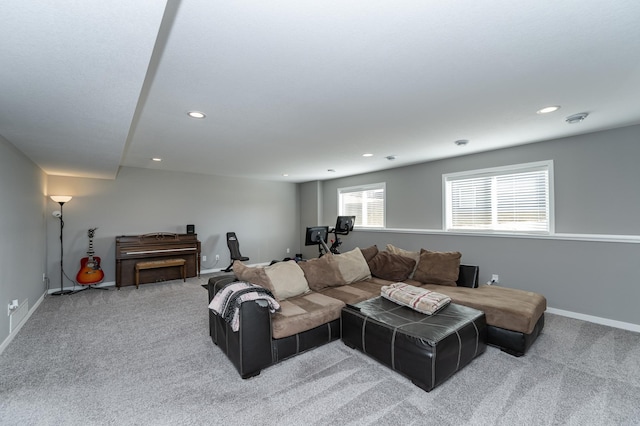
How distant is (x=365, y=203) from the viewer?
21.8 ft

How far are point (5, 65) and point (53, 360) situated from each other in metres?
2.53

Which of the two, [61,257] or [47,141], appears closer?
[47,141]

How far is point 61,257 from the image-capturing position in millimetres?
4969

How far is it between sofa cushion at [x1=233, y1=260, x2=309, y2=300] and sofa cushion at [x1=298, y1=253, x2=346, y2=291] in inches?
6.0

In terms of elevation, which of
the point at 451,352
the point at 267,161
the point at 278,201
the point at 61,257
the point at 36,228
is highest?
the point at 267,161

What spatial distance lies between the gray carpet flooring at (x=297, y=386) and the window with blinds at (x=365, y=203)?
12.2 feet

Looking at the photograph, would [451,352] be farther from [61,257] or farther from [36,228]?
[61,257]

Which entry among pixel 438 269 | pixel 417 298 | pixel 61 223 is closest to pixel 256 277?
pixel 417 298

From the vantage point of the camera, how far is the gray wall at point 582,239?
130 inches

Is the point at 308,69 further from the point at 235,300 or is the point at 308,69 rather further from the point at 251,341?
the point at 251,341

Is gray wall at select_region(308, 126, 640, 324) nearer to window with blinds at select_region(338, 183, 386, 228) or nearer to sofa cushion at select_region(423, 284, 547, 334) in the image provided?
sofa cushion at select_region(423, 284, 547, 334)

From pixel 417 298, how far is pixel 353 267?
124 cm

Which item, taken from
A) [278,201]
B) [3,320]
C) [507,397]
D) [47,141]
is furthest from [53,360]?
[278,201]

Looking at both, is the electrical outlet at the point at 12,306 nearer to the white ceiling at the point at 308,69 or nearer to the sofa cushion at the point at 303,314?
the white ceiling at the point at 308,69
